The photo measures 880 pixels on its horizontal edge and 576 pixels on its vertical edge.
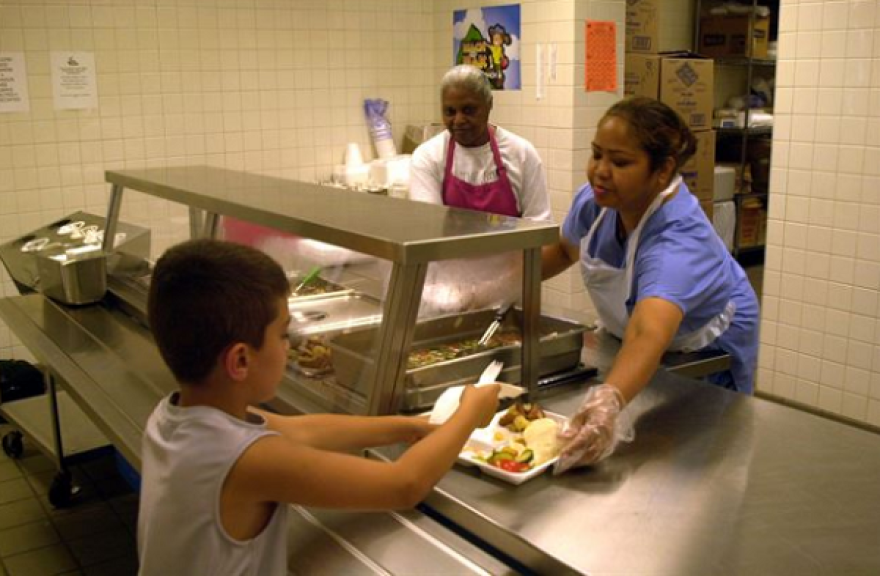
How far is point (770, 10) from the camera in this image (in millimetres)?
6789

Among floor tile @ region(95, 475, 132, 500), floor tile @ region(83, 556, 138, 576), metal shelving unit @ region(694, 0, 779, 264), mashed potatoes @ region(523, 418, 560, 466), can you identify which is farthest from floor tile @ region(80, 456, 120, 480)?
metal shelving unit @ region(694, 0, 779, 264)

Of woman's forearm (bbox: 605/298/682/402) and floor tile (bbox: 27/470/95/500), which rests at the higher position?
woman's forearm (bbox: 605/298/682/402)

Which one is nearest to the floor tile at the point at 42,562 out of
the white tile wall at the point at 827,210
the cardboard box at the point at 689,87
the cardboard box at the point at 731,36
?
the white tile wall at the point at 827,210

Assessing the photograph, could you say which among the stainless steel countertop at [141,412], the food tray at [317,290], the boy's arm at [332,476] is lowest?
the stainless steel countertop at [141,412]

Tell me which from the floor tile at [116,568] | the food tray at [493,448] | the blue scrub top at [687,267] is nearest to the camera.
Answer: the food tray at [493,448]

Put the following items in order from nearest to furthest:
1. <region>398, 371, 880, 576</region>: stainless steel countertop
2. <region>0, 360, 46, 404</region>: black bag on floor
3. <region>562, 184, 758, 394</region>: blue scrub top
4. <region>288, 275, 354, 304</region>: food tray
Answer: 1. <region>398, 371, 880, 576</region>: stainless steel countertop
2. <region>562, 184, 758, 394</region>: blue scrub top
3. <region>288, 275, 354, 304</region>: food tray
4. <region>0, 360, 46, 404</region>: black bag on floor

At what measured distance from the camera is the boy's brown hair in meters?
1.21

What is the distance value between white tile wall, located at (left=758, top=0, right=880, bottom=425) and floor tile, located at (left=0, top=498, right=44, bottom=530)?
317cm

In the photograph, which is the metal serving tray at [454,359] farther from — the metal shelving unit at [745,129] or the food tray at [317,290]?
the metal shelving unit at [745,129]

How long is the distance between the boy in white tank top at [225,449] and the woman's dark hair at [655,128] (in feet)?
3.44

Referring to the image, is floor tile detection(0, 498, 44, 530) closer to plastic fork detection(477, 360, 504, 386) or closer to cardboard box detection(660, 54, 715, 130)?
plastic fork detection(477, 360, 504, 386)

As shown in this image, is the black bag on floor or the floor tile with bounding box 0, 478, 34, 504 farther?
the black bag on floor

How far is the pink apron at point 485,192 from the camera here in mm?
3398

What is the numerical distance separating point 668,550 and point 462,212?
1.01 metres
